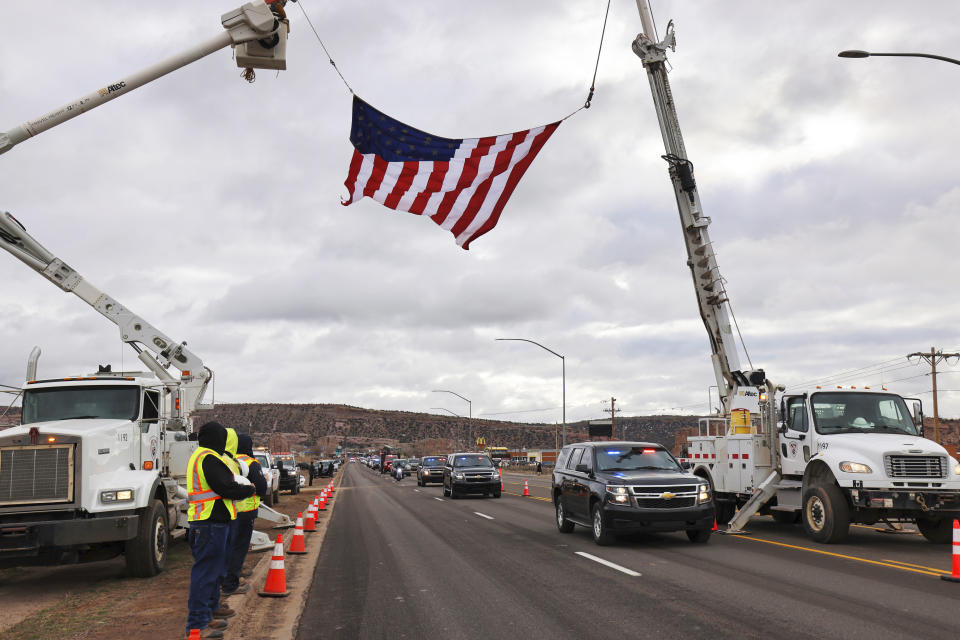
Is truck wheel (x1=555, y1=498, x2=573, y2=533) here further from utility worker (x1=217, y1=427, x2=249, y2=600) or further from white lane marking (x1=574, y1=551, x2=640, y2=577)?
utility worker (x1=217, y1=427, x2=249, y2=600)

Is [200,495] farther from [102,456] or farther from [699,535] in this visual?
[699,535]

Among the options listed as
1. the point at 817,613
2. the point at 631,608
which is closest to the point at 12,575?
the point at 631,608

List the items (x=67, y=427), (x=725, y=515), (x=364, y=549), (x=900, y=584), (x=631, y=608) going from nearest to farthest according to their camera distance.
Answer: (x=631, y=608), (x=900, y=584), (x=67, y=427), (x=364, y=549), (x=725, y=515)

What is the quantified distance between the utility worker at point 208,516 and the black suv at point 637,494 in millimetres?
8204

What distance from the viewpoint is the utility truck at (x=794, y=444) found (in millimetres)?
14188

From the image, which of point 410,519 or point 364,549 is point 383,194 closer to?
point 364,549

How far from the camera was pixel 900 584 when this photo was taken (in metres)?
10.3

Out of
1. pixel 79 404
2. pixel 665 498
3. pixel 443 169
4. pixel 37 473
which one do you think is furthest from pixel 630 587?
pixel 79 404

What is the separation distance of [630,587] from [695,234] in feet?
42.7

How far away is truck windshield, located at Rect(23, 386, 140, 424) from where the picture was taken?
13.0m

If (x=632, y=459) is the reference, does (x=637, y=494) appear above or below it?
below

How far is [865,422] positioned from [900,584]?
595cm

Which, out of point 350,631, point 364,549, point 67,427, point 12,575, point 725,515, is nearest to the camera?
point 350,631

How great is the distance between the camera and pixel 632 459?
15750mm
